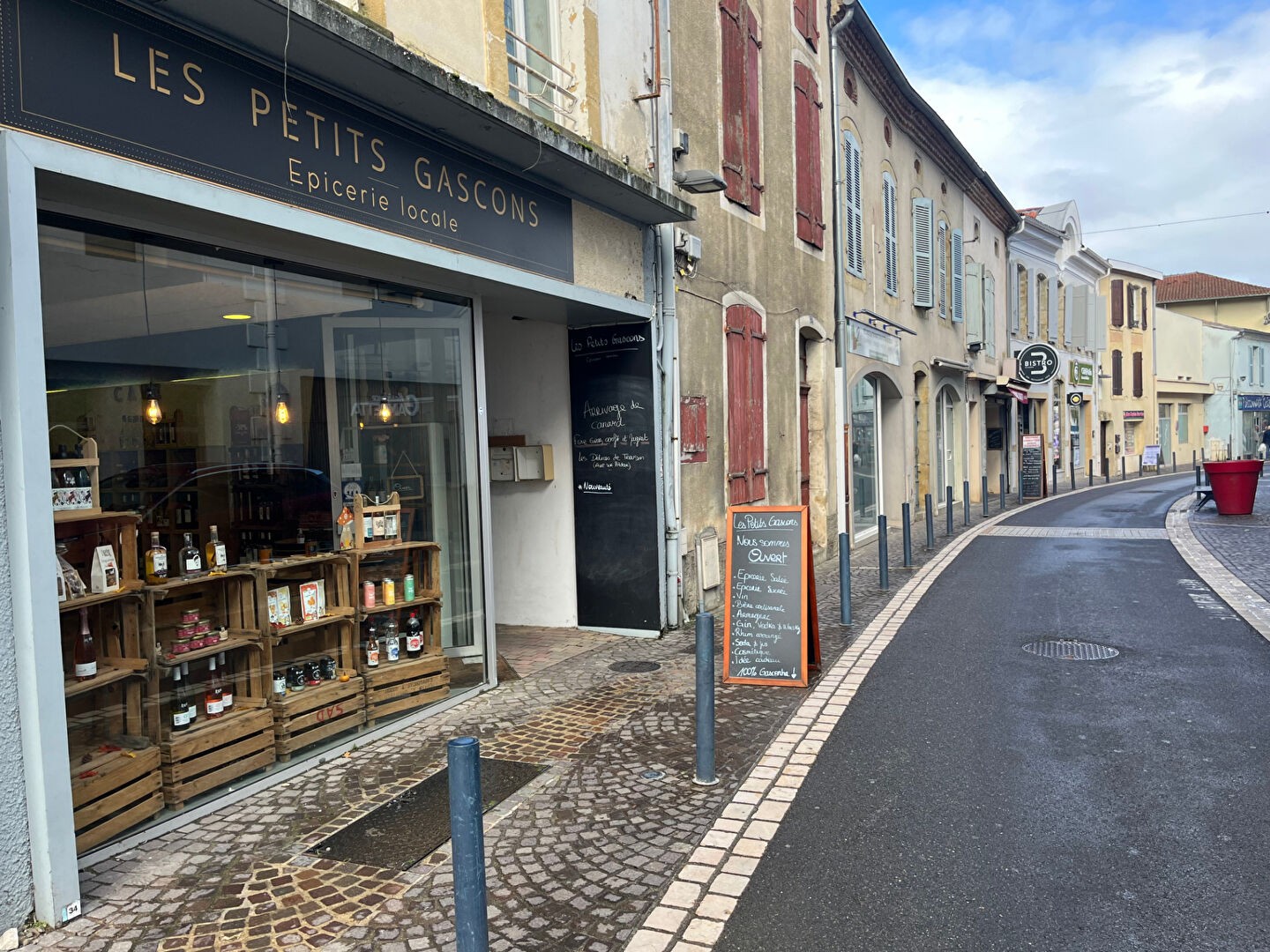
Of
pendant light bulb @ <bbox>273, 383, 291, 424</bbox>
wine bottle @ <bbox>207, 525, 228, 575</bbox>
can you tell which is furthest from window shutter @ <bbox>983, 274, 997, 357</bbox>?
wine bottle @ <bbox>207, 525, 228, 575</bbox>

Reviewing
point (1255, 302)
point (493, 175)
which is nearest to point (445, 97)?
point (493, 175)

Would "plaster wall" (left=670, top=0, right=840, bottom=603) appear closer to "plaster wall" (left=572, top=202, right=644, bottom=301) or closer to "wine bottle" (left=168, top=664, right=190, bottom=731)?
"plaster wall" (left=572, top=202, right=644, bottom=301)

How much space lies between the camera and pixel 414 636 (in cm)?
621

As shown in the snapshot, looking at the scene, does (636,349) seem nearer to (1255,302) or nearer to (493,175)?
(493,175)

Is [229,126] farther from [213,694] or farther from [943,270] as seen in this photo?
[943,270]

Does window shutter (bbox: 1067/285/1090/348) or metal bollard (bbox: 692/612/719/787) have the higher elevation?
window shutter (bbox: 1067/285/1090/348)

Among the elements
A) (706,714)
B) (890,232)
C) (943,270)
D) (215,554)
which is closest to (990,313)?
(943,270)

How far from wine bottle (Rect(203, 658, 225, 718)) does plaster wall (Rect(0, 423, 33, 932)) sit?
1.41 metres

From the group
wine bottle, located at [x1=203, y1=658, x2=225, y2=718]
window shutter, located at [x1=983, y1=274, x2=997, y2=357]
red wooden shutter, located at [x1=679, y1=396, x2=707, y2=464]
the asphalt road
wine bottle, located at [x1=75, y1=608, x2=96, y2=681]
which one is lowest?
the asphalt road

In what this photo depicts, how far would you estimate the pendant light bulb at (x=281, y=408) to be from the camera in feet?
17.7

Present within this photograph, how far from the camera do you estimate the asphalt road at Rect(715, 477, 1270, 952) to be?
3365 mm

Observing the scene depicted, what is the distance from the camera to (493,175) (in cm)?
633

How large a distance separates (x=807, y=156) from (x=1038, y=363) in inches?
529

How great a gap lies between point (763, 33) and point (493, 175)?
689 centimetres
